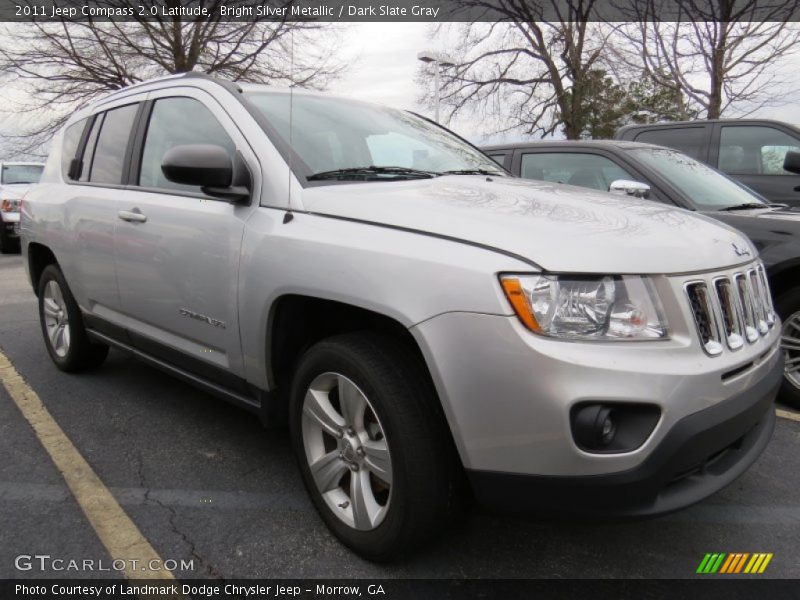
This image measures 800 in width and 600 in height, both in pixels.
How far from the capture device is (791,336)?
12.2ft

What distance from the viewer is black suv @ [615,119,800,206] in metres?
5.53

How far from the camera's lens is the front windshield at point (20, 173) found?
12938 millimetres

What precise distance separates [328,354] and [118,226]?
5.56 feet

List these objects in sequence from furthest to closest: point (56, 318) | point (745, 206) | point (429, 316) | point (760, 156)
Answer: point (760, 156) → point (56, 318) → point (745, 206) → point (429, 316)

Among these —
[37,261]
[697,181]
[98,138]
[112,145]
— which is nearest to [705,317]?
[697,181]

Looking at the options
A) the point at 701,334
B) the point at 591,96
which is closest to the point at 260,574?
the point at 701,334

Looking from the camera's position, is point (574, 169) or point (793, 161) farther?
point (574, 169)

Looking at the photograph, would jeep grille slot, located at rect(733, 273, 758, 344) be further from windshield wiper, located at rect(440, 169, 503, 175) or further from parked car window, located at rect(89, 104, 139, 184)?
parked car window, located at rect(89, 104, 139, 184)

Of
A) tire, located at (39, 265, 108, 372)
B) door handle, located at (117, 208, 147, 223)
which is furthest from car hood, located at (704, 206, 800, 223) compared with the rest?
tire, located at (39, 265, 108, 372)

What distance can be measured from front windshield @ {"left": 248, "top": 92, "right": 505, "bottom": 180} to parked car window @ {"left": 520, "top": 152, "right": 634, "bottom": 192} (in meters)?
1.45

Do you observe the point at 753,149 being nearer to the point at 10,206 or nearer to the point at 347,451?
the point at 347,451

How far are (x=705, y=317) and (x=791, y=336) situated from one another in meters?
2.40

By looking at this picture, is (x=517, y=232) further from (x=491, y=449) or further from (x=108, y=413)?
(x=108, y=413)

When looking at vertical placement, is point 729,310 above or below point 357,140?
below
